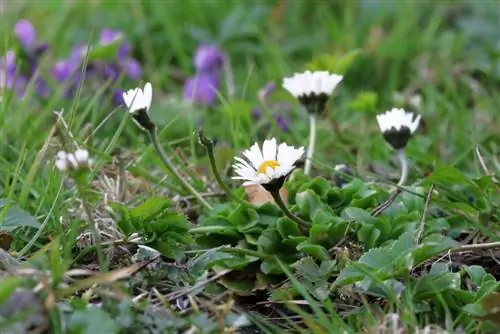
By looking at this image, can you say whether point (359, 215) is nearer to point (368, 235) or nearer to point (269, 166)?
point (368, 235)

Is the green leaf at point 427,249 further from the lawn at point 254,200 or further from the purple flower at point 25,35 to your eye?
the purple flower at point 25,35

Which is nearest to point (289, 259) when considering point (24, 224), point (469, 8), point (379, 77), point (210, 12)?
point (24, 224)

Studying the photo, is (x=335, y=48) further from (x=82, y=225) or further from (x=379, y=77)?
(x=82, y=225)

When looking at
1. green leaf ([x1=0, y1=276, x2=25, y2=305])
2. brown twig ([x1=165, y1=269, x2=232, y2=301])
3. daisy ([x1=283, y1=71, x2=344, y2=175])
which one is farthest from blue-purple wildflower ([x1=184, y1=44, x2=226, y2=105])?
green leaf ([x1=0, y1=276, x2=25, y2=305])

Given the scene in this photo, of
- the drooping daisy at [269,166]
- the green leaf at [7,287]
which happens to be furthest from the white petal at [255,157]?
the green leaf at [7,287]

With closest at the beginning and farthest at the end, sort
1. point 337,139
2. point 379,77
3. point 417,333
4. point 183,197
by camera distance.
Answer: point 417,333
point 183,197
point 337,139
point 379,77

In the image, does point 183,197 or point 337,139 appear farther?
point 337,139

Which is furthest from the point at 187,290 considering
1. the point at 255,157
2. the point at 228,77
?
the point at 228,77
